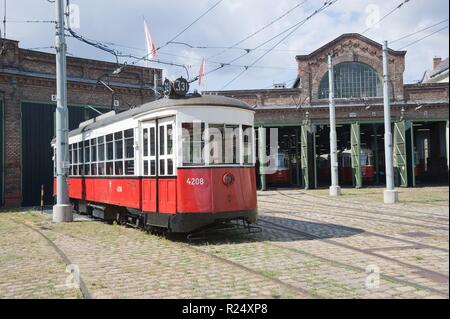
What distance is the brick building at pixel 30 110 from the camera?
69.6ft

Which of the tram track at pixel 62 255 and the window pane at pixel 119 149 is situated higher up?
the window pane at pixel 119 149

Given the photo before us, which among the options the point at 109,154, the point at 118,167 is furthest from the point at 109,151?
the point at 118,167

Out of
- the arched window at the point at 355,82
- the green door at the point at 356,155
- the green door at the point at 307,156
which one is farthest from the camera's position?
the arched window at the point at 355,82

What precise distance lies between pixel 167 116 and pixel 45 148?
14.8 metres

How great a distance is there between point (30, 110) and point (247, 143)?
1521 centimetres

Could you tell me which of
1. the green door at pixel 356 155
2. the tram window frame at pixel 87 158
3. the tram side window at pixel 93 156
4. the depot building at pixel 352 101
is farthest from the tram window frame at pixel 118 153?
the green door at pixel 356 155

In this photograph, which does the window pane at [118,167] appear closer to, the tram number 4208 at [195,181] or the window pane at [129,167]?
the window pane at [129,167]

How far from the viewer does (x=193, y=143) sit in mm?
9625

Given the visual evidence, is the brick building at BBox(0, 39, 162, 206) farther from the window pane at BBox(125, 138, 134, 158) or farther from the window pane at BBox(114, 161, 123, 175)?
the window pane at BBox(125, 138, 134, 158)

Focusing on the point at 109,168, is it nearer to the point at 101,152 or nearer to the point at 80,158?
the point at 101,152

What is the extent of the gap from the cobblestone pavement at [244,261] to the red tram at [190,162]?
651 mm

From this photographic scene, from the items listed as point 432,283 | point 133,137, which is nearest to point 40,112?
point 133,137

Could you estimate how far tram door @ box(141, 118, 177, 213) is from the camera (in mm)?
9680

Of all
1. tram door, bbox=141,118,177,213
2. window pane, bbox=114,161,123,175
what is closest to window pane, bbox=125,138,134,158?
window pane, bbox=114,161,123,175
